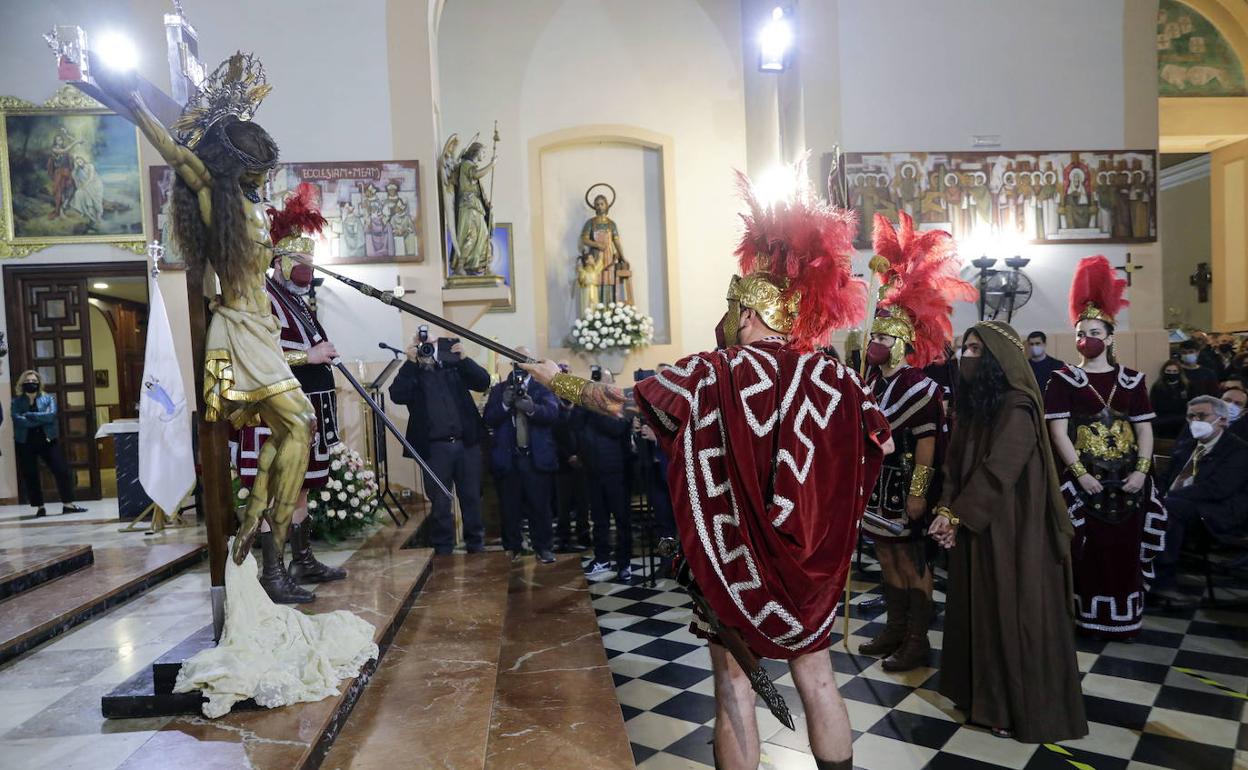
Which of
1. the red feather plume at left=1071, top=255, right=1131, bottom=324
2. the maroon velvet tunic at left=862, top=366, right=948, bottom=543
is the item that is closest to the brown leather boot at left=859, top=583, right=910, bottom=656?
the maroon velvet tunic at left=862, top=366, right=948, bottom=543

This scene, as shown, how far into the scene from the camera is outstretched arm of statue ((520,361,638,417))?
2496mm

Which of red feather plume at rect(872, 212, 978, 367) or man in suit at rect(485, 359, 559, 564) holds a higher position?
red feather plume at rect(872, 212, 978, 367)

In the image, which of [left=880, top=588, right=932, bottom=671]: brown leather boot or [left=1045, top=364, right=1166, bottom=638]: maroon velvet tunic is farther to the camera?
[left=1045, top=364, right=1166, bottom=638]: maroon velvet tunic

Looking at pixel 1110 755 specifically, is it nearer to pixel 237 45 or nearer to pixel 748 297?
pixel 748 297

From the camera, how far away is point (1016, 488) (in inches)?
131

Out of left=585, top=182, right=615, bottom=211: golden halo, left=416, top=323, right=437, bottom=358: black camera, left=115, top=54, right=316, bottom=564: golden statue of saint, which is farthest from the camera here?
left=585, top=182, right=615, bottom=211: golden halo

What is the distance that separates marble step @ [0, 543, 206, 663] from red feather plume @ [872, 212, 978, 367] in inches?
173

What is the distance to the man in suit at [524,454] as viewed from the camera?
20.4ft

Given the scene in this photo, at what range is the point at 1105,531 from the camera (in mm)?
4461

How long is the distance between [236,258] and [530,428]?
3729 millimetres

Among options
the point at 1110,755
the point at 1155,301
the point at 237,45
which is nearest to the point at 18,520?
the point at 237,45

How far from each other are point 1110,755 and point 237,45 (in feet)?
30.0

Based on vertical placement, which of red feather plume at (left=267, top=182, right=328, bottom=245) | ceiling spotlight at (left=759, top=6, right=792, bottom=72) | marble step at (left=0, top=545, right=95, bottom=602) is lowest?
marble step at (left=0, top=545, right=95, bottom=602)

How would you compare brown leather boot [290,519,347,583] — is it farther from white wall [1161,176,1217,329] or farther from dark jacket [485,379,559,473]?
white wall [1161,176,1217,329]
